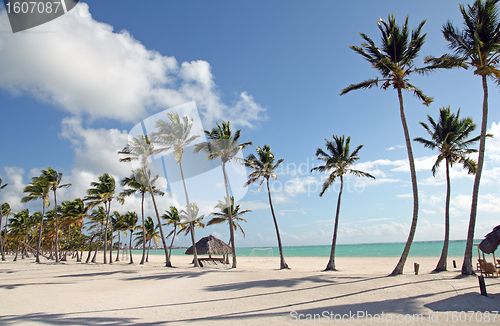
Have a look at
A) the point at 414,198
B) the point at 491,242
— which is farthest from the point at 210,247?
the point at 491,242

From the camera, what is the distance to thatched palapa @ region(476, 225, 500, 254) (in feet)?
30.0

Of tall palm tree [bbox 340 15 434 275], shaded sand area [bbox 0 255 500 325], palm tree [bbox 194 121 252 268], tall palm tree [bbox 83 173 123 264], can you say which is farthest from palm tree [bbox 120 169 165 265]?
tall palm tree [bbox 340 15 434 275]

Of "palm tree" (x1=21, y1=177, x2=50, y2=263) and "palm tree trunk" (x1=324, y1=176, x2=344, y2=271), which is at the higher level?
"palm tree" (x1=21, y1=177, x2=50, y2=263)

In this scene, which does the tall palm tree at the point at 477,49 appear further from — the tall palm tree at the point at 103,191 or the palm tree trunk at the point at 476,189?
the tall palm tree at the point at 103,191

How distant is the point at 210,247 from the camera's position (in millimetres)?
26125

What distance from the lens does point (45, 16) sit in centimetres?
538

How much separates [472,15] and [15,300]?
69.2 ft

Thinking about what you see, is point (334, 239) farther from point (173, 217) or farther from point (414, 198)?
point (173, 217)

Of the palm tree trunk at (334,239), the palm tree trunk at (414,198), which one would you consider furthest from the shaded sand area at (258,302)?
the palm tree trunk at (334,239)

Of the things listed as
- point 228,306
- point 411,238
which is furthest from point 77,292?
point 411,238

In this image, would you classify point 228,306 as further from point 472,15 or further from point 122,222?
point 122,222

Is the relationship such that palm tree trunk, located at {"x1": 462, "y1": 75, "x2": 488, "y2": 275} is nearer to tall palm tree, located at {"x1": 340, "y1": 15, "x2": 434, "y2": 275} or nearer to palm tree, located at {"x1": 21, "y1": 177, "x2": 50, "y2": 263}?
tall palm tree, located at {"x1": 340, "y1": 15, "x2": 434, "y2": 275}

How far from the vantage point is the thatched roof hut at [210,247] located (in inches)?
1017

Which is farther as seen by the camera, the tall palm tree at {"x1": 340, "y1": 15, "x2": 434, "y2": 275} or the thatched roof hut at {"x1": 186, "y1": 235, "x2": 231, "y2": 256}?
the thatched roof hut at {"x1": 186, "y1": 235, "x2": 231, "y2": 256}
